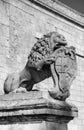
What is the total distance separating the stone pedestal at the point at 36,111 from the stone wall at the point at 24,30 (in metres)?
2.05

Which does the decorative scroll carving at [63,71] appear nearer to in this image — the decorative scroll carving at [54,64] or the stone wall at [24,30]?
the decorative scroll carving at [54,64]

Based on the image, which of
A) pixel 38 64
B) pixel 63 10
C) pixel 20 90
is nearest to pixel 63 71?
pixel 38 64

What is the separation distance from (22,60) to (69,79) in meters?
3.14

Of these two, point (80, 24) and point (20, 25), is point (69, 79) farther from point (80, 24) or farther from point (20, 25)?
point (80, 24)

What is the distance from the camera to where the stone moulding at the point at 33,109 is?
5.11 metres

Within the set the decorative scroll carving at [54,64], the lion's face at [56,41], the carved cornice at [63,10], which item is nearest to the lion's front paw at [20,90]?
the decorative scroll carving at [54,64]

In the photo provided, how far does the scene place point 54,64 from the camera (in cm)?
563

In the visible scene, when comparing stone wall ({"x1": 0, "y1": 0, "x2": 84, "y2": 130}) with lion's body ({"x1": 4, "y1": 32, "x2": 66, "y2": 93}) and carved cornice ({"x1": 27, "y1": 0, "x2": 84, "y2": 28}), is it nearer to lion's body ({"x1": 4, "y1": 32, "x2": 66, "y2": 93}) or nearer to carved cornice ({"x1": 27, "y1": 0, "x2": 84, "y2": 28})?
carved cornice ({"x1": 27, "y1": 0, "x2": 84, "y2": 28})

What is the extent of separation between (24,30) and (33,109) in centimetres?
396

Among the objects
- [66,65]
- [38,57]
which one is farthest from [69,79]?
[38,57]

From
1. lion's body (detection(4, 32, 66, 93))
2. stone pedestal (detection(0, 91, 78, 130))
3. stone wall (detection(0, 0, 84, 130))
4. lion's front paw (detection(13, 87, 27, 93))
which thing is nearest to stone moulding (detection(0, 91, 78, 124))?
stone pedestal (detection(0, 91, 78, 130))

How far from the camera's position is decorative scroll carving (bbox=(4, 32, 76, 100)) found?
5547 millimetres

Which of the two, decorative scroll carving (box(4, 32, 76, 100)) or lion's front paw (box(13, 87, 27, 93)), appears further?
lion's front paw (box(13, 87, 27, 93))

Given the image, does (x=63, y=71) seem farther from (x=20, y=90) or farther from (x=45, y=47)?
(x=20, y=90)
